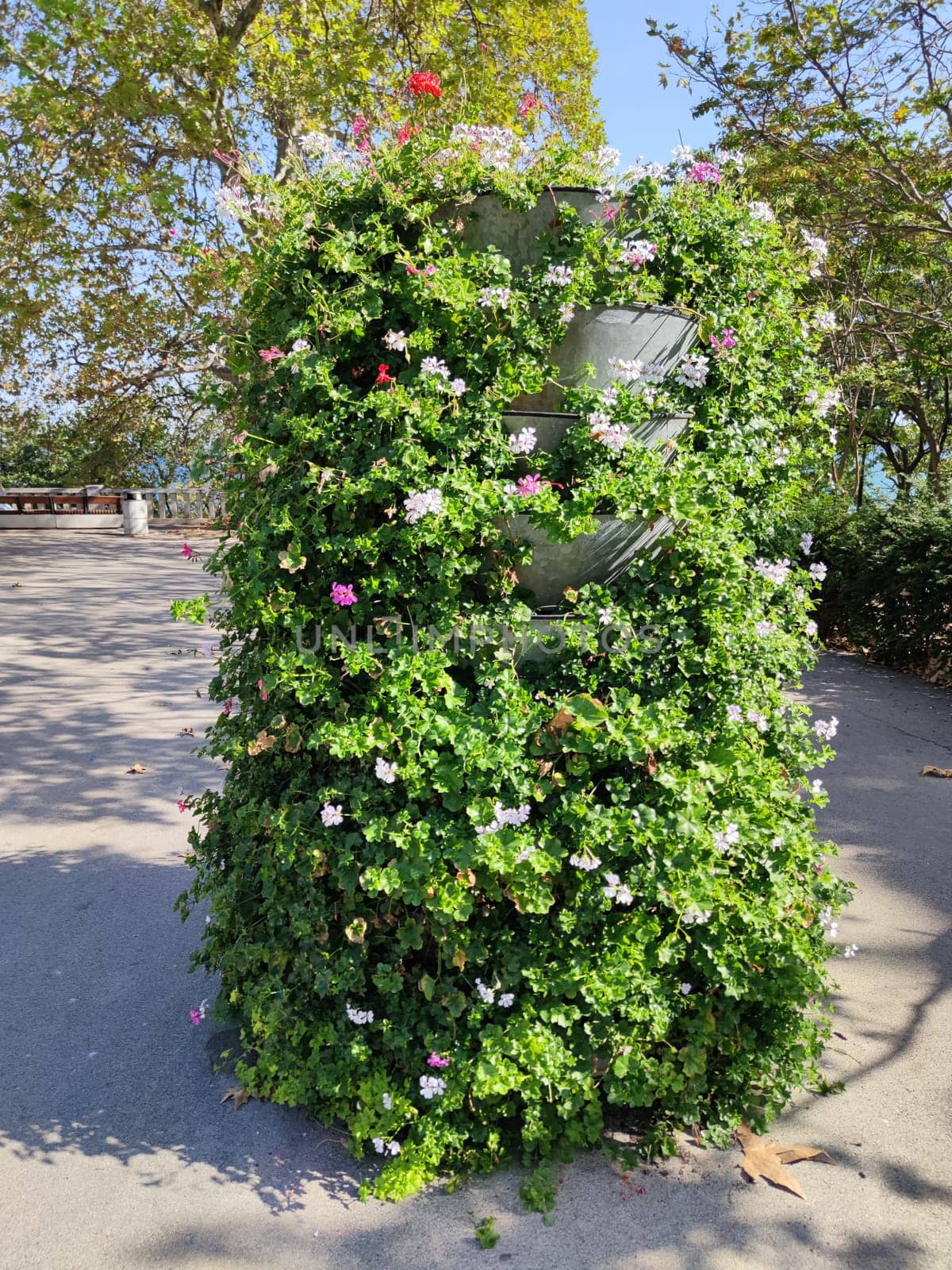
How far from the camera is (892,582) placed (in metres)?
8.55

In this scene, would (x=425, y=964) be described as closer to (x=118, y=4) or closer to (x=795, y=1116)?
(x=795, y=1116)

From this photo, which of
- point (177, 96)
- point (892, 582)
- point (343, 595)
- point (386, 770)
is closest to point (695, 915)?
point (386, 770)

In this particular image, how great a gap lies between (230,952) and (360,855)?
67 centimetres

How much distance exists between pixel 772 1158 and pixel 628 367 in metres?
2.26

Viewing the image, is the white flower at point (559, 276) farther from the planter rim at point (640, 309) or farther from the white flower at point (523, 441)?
the white flower at point (523, 441)

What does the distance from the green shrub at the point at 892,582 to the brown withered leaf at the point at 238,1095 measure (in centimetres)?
731

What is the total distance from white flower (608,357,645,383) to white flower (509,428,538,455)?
1.13ft

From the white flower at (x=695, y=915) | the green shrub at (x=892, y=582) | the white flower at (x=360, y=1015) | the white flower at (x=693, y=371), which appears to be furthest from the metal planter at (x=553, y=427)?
the green shrub at (x=892, y=582)

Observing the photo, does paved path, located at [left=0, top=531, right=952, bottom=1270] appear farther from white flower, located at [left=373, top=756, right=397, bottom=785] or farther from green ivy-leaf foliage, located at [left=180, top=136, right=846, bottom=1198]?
white flower, located at [left=373, top=756, right=397, bottom=785]

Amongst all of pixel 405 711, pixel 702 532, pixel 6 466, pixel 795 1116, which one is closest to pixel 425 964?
pixel 405 711

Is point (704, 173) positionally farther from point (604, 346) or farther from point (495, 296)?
point (495, 296)

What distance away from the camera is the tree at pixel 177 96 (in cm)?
997

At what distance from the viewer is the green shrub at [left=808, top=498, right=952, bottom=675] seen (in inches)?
321

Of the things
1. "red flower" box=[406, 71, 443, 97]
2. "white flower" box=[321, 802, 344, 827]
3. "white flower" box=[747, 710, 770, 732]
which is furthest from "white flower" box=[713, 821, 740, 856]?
"red flower" box=[406, 71, 443, 97]
